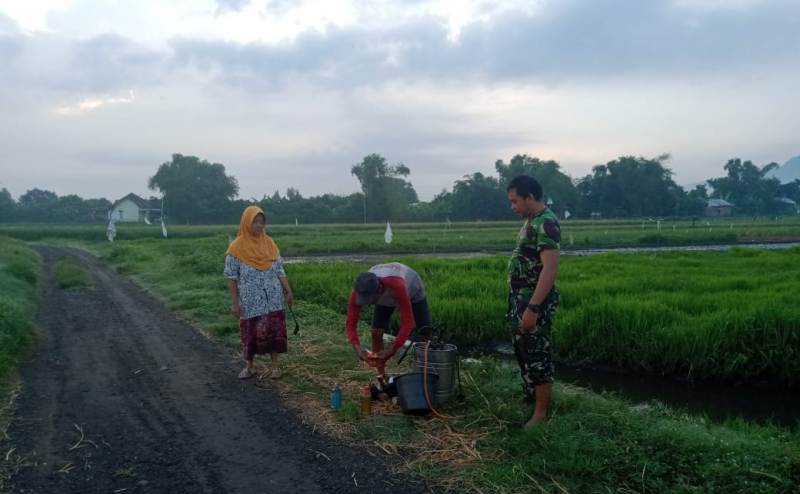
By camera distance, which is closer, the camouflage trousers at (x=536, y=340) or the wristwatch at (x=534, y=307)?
the wristwatch at (x=534, y=307)

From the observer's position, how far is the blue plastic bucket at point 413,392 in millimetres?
4438

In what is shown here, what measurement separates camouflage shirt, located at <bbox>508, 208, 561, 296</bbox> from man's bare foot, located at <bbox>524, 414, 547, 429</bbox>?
84 centimetres

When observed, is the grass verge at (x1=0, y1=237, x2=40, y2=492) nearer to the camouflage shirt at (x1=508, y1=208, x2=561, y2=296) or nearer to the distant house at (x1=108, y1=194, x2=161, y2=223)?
the camouflage shirt at (x1=508, y1=208, x2=561, y2=296)

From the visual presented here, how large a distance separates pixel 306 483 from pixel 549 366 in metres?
1.75

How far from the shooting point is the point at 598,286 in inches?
398

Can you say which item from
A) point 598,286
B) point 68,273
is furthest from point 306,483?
point 68,273

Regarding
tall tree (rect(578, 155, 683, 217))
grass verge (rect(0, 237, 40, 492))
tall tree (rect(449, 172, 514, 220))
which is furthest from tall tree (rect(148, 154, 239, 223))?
grass verge (rect(0, 237, 40, 492))

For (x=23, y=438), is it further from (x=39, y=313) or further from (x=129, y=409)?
(x=39, y=313)

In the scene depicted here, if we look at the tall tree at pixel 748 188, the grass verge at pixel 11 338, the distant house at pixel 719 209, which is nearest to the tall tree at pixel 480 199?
the distant house at pixel 719 209

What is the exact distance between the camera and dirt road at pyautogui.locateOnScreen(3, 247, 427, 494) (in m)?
3.62

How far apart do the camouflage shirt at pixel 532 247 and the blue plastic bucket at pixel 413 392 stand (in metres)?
0.96

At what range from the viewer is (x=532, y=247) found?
4070 millimetres

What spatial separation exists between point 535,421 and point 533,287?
0.90 m

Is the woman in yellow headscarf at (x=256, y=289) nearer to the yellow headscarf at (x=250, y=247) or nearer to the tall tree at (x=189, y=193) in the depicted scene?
the yellow headscarf at (x=250, y=247)
